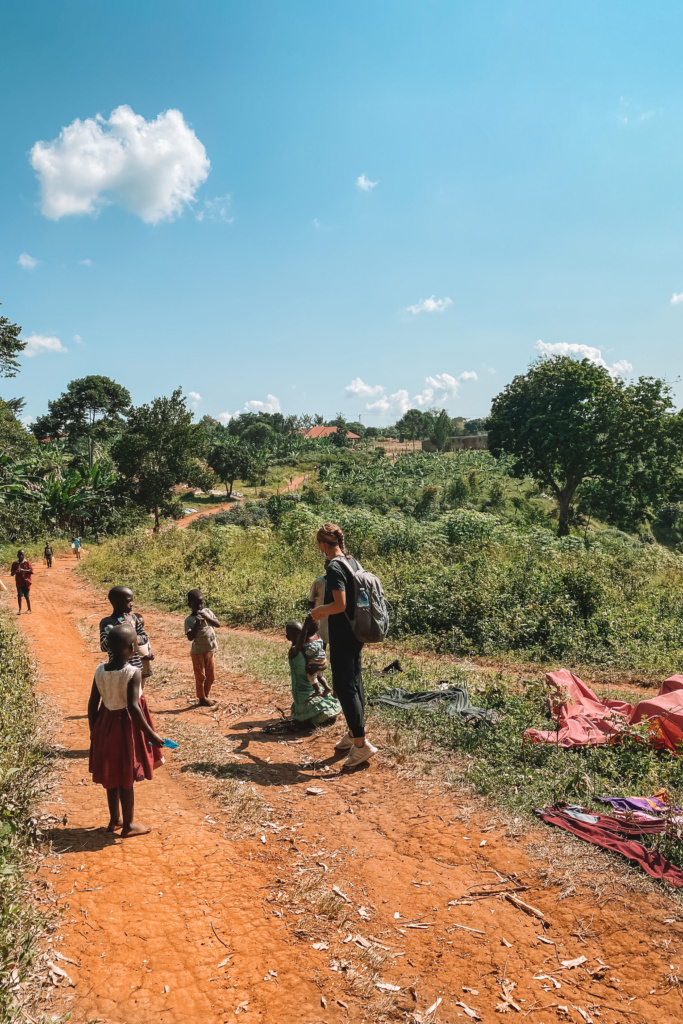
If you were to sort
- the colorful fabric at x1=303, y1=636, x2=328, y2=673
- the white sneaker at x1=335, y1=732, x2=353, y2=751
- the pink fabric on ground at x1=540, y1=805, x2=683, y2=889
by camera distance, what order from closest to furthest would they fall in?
the pink fabric on ground at x1=540, y1=805, x2=683, y2=889, the white sneaker at x1=335, y1=732, x2=353, y2=751, the colorful fabric at x1=303, y1=636, x2=328, y2=673

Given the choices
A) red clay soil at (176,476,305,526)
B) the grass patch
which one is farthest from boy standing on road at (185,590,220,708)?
→ red clay soil at (176,476,305,526)

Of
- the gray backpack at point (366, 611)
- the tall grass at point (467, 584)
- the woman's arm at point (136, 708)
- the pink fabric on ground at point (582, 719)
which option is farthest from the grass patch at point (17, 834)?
the tall grass at point (467, 584)

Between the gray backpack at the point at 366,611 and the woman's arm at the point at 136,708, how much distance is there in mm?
1460

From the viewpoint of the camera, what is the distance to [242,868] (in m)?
3.24

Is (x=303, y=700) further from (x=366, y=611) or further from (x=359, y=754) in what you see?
(x=366, y=611)

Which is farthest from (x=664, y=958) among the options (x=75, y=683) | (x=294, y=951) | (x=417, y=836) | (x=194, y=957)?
(x=75, y=683)

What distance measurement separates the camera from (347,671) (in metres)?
4.29

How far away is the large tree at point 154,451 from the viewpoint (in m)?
26.4

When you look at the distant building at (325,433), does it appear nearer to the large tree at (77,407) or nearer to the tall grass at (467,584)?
the large tree at (77,407)

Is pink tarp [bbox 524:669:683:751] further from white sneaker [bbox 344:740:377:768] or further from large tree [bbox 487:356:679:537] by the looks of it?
large tree [bbox 487:356:679:537]

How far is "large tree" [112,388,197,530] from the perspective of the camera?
2642 cm

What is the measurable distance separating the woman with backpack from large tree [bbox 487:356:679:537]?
2003 cm

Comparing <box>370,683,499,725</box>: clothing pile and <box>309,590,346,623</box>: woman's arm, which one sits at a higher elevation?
<box>309,590,346,623</box>: woman's arm

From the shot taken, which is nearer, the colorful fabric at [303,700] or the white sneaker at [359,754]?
the white sneaker at [359,754]
